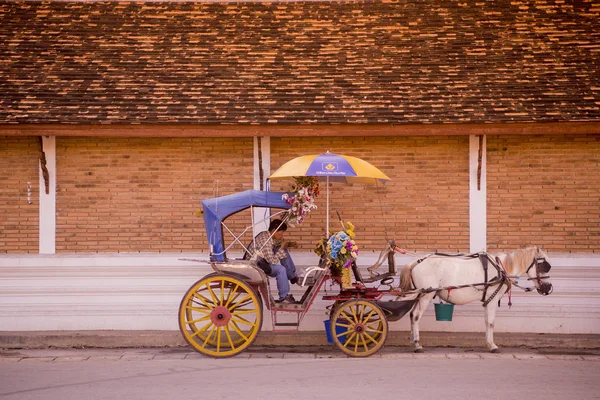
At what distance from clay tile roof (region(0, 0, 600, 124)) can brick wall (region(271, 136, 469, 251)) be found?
0.76 meters

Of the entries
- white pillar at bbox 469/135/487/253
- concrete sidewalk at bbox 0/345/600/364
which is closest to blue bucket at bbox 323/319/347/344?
concrete sidewalk at bbox 0/345/600/364

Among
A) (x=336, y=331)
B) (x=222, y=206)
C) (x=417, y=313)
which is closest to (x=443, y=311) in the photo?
(x=417, y=313)

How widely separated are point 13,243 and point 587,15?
10.7 meters

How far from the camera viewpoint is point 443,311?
11039mm

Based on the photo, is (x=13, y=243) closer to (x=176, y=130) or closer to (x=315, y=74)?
(x=176, y=130)

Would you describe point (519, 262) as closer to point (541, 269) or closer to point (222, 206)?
point (541, 269)

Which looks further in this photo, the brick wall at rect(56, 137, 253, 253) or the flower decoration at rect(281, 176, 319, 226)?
the brick wall at rect(56, 137, 253, 253)

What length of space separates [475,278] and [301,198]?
282 cm

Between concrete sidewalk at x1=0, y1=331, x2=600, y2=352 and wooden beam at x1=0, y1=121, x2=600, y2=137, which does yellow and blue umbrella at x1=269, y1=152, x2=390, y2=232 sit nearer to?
wooden beam at x1=0, y1=121, x2=600, y2=137

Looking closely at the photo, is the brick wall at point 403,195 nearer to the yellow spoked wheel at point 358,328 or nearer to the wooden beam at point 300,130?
the wooden beam at point 300,130

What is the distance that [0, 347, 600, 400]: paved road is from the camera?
26.6ft

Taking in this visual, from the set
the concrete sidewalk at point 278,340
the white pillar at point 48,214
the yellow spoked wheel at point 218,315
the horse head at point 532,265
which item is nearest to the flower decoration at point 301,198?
the yellow spoked wheel at point 218,315

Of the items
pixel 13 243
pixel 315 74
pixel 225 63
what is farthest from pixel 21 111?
pixel 315 74

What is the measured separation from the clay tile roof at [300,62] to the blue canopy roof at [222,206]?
1446 mm
